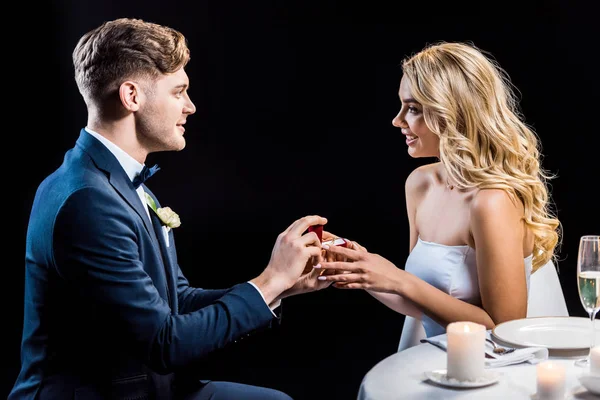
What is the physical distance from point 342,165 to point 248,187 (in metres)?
0.61

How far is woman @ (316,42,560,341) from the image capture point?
2.54 m

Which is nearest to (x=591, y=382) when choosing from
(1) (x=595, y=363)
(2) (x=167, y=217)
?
(1) (x=595, y=363)

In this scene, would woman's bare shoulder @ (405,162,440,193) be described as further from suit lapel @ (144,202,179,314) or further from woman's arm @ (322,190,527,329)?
suit lapel @ (144,202,179,314)

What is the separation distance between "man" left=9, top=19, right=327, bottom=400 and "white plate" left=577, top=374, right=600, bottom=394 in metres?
0.86

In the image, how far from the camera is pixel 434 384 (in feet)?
5.71

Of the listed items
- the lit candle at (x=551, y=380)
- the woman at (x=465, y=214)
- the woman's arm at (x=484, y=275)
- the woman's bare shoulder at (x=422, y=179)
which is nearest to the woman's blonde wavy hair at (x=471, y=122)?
the woman at (x=465, y=214)

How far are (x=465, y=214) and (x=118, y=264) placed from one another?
131 centimetres

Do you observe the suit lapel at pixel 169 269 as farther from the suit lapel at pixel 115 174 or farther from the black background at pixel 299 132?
the black background at pixel 299 132

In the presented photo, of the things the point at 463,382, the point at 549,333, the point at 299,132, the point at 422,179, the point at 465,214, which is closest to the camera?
the point at 463,382

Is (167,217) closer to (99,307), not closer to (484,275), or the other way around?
(99,307)

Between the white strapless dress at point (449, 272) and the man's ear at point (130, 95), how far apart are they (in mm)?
1218

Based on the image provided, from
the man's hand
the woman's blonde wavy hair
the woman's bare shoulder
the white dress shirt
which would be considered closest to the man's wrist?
the man's hand

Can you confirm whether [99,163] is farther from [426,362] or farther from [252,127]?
[252,127]

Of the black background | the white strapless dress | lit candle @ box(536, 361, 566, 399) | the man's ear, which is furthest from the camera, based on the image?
the black background
